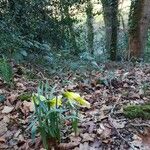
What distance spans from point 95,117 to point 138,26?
5949mm

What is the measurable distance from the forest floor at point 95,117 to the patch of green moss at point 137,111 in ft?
0.16

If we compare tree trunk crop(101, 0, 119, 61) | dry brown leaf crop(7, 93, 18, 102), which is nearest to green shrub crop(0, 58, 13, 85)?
dry brown leaf crop(7, 93, 18, 102)

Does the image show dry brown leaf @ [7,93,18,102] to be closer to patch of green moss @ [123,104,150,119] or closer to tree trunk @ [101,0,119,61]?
patch of green moss @ [123,104,150,119]

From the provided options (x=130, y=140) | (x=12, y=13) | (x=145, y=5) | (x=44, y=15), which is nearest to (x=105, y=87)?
(x=130, y=140)

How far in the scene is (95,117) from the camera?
3.35m

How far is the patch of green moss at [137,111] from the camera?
338cm

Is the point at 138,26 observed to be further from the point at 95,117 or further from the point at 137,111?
the point at 95,117

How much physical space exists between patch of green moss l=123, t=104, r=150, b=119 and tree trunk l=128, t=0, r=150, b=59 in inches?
208

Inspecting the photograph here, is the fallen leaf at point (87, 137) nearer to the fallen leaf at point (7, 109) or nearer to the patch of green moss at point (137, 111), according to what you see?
the patch of green moss at point (137, 111)

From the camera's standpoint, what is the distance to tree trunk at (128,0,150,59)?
8.66 metres

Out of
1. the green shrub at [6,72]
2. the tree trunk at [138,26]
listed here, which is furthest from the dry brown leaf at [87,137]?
the tree trunk at [138,26]

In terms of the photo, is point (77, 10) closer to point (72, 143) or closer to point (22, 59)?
point (22, 59)

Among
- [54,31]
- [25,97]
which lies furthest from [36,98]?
[54,31]

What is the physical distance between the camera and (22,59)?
230 inches
